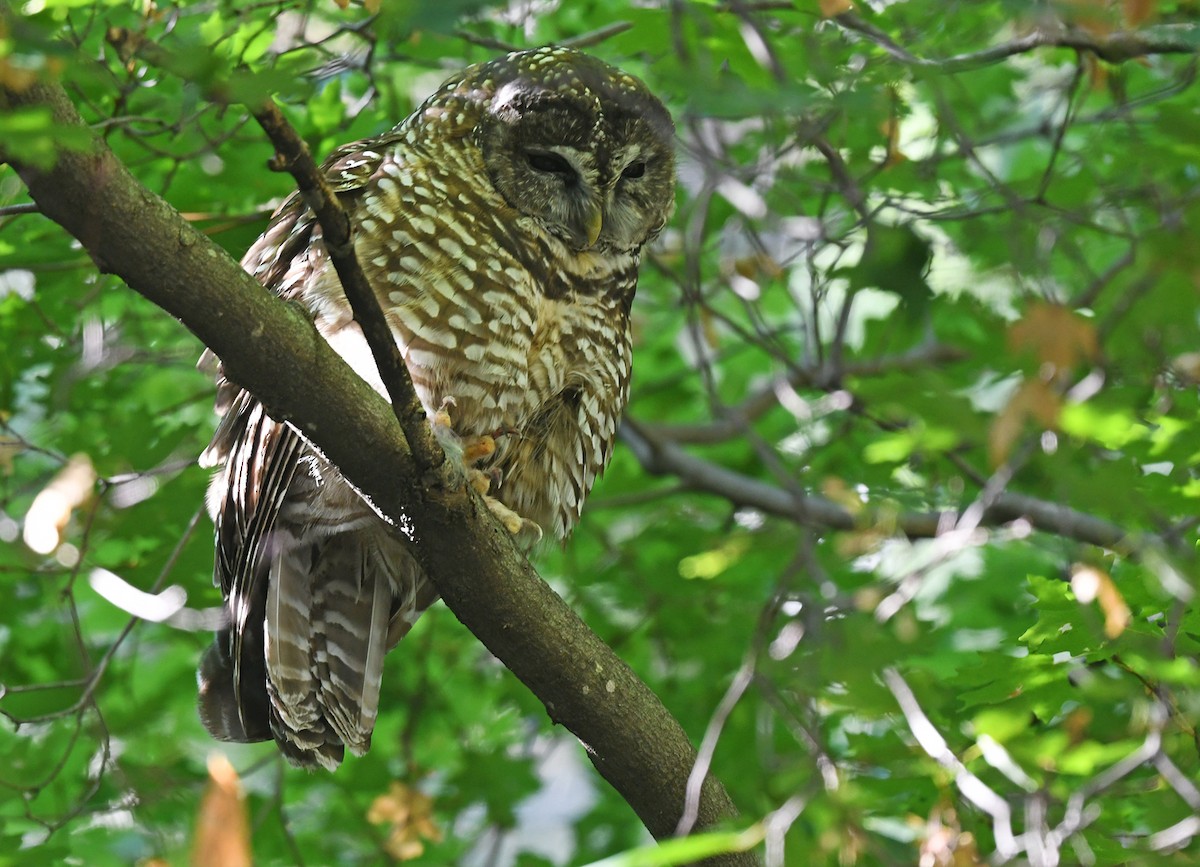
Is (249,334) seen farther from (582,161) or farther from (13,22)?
(582,161)

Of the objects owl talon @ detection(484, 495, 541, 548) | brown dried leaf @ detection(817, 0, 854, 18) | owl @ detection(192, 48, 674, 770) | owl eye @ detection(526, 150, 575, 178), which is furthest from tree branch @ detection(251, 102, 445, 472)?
owl eye @ detection(526, 150, 575, 178)

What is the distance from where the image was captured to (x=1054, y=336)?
6.19 feet

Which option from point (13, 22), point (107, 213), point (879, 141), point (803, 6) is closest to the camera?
point (13, 22)

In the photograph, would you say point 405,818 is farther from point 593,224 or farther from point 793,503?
point 593,224

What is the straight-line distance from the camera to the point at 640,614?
4.86m

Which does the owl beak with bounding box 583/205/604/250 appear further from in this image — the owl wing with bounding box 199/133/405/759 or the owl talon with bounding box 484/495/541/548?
the owl talon with bounding box 484/495/541/548

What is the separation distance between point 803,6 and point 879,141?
0.95m

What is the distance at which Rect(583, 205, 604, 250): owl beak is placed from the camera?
3602 millimetres

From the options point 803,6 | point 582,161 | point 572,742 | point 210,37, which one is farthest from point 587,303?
point 572,742

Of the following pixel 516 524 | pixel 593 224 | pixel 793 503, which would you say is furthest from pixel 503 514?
pixel 793 503

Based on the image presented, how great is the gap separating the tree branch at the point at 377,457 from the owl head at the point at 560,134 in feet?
4.11

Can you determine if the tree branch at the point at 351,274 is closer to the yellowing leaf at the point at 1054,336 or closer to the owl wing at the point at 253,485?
the owl wing at the point at 253,485

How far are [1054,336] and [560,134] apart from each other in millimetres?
2066

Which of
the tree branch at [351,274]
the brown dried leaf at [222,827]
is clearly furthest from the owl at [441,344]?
the brown dried leaf at [222,827]
